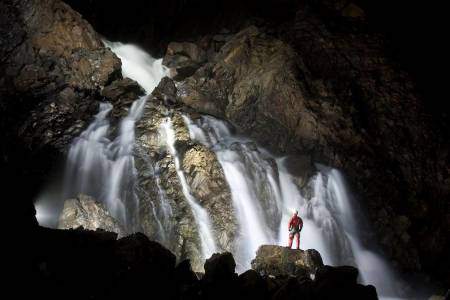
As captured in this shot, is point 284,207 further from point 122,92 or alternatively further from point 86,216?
point 122,92

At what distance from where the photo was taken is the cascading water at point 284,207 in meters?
17.0

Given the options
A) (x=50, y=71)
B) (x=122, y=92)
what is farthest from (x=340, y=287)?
(x=50, y=71)

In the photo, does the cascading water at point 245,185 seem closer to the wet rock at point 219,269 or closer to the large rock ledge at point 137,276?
the wet rock at point 219,269

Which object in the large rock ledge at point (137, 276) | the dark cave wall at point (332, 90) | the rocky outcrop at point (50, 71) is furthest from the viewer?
the dark cave wall at point (332, 90)

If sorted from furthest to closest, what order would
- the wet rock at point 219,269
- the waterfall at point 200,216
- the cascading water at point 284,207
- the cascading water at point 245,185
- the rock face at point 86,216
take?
the cascading water at point 284,207 < the cascading water at point 245,185 < the waterfall at point 200,216 < the rock face at point 86,216 < the wet rock at point 219,269

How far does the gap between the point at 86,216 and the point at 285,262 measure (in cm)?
703

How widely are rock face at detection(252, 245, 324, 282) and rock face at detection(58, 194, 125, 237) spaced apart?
5135mm

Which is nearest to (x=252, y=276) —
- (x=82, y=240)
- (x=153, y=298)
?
(x=153, y=298)

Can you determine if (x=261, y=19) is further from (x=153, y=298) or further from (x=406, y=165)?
(x=153, y=298)

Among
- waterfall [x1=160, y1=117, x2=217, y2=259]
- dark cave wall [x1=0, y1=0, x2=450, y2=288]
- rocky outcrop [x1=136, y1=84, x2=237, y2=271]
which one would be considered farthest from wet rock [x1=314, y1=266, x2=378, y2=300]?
dark cave wall [x1=0, y1=0, x2=450, y2=288]

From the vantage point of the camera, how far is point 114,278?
25.4 ft

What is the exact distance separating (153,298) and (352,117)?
A: 55.9 feet

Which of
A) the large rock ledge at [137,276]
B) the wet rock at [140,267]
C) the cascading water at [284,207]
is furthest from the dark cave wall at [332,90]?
the wet rock at [140,267]

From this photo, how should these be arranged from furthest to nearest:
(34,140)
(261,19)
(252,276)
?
(261,19), (34,140), (252,276)
